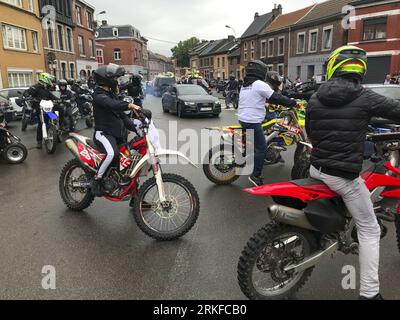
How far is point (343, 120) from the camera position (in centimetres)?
251

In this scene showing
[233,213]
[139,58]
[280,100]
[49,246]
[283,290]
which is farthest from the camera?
[139,58]

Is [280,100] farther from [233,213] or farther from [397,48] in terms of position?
[397,48]

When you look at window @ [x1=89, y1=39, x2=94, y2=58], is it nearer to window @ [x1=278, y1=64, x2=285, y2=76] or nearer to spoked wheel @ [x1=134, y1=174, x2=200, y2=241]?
window @ [x1=278, y1=64, x2=285, y2=76]

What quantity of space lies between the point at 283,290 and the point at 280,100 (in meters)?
3.09

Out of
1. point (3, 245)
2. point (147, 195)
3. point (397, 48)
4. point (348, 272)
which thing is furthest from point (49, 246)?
point (397, 48)

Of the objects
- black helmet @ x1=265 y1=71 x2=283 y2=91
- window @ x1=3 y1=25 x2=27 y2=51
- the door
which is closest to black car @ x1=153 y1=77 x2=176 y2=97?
window @ x1=3 y1=25 x2=27 y2=51

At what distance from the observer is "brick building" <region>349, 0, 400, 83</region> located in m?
27.8

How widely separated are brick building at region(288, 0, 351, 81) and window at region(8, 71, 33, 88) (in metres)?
26.0

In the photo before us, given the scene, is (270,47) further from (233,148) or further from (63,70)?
(233,148)

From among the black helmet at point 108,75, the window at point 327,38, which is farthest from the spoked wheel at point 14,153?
the window at point 327,38

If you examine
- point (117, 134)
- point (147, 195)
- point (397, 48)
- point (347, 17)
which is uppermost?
point (347, 17)

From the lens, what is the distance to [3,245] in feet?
13.1

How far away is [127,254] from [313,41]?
38274 millimetres

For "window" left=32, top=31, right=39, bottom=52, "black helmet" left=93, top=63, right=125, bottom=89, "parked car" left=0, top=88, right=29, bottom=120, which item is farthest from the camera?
"window" left=32, top=31, right=39, bottom=52
